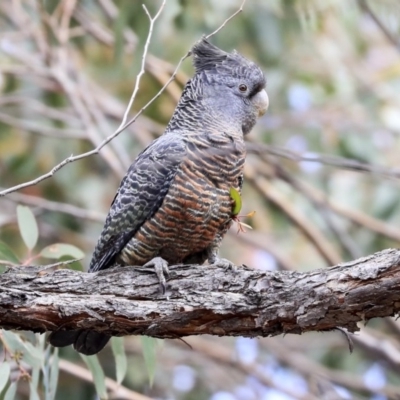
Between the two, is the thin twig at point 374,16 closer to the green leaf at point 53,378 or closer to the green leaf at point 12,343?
the green leaf at point 53,378

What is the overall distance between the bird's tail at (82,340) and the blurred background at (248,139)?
5.76ft

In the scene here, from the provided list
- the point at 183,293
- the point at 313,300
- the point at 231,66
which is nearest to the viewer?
the point at 313,300

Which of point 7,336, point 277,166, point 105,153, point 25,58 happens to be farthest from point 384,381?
Result: point 7,336

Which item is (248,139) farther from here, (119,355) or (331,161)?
(119,355)

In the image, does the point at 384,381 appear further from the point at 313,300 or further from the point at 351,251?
the point at 313,300

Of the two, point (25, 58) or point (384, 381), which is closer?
point (25, 58)

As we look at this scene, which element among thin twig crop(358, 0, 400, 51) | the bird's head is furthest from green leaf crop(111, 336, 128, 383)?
thin twig crop(358, 0, 400, 51)

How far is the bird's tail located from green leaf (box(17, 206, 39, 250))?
50cm

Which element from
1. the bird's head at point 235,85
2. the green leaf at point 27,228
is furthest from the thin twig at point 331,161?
the green leaf at point 27,228

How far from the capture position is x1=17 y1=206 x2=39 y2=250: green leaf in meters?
3.72

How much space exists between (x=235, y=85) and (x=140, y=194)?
82 centimetres

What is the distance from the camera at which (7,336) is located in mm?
3488

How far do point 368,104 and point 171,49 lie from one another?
2017 millimetres

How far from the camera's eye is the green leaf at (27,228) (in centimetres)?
372
